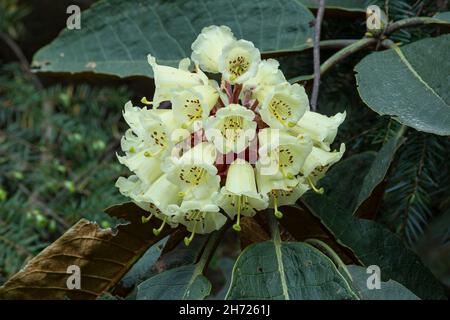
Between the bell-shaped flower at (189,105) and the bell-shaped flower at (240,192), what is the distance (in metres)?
0.05

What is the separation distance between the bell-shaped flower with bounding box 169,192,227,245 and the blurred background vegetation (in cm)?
26


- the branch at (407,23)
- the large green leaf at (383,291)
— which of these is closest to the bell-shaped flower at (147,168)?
the large green leaf at (383,291)

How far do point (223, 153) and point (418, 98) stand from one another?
23 centimetres

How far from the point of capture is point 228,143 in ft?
2.03

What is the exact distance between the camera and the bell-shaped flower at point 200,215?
620 millimetres

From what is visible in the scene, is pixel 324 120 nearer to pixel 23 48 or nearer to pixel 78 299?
pixel 78 299

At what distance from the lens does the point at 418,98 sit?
2.38 feet

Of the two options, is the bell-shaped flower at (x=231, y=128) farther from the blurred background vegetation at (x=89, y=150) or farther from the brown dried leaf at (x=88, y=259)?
the blurred background vegetation at (x=89, y=150)

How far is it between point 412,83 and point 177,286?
0.32 metres

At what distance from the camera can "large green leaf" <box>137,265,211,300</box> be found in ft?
2.23

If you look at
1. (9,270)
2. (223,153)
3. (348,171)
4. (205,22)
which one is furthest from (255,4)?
(9,270)

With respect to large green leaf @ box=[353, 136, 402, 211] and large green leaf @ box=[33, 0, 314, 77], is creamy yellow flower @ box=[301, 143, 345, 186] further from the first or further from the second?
large green leaf @ box=[33, 0, 314, 77]

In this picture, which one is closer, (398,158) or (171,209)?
(171,209)
